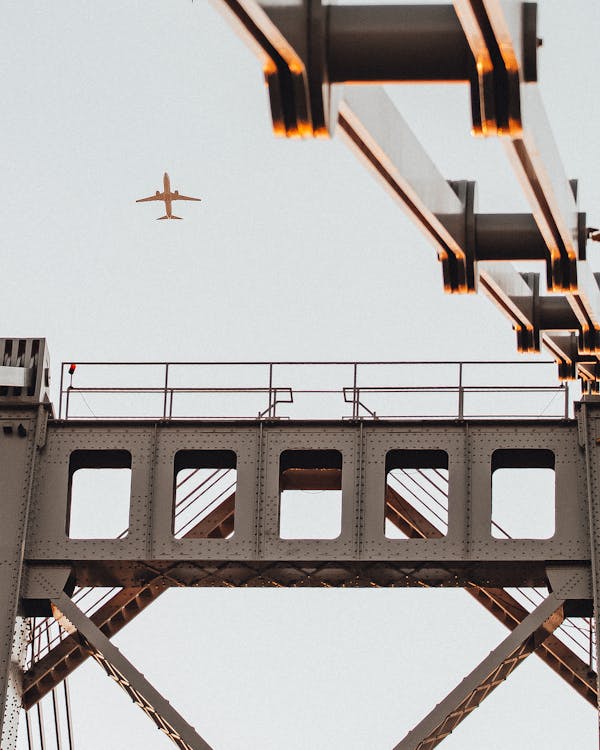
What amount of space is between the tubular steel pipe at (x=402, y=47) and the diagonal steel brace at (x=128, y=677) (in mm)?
18766

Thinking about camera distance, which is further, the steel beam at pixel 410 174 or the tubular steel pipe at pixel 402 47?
the steel beam at pixel 410 174

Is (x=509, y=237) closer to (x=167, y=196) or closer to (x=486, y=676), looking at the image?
(x=486, y=676)

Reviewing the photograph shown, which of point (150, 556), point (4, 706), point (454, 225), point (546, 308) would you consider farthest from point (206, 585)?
point (454, 225)

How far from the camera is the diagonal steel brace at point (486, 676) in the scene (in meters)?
27.7

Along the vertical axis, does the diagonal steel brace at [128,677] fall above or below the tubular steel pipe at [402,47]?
below

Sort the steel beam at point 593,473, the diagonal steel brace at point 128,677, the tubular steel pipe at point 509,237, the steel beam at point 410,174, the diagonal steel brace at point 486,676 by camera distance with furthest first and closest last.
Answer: the steel beam at point 593,473 < the diagonal steel brace at point 128,677 < the diagonal steel brace at point 486,676 < the tubular steel pipe at point 509,237 < the steel beam at point 410,174

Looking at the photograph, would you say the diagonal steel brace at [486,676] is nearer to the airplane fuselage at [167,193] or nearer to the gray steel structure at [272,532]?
the gray steel structure at [272,532]

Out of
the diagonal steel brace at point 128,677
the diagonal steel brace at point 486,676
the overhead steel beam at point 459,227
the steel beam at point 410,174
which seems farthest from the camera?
the diagonal steel brace at point 128,677

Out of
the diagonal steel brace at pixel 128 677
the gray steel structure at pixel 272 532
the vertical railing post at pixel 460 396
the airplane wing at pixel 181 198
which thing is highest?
the airplane wing at pixel 181 198

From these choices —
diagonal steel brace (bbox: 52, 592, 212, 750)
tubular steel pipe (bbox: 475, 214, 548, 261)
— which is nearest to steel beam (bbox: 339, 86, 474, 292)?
tubular steel pipe (bbox: 475, 214, 548, 261)

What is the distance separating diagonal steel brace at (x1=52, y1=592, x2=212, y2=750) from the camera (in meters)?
28.0

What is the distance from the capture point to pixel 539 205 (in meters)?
13.8

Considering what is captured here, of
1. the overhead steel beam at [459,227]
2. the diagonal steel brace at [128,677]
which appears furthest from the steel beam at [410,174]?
the diagonal steel brace at [128,677]

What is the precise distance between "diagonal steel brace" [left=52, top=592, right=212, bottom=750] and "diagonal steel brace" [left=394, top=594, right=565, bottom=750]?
3784 millimetres
